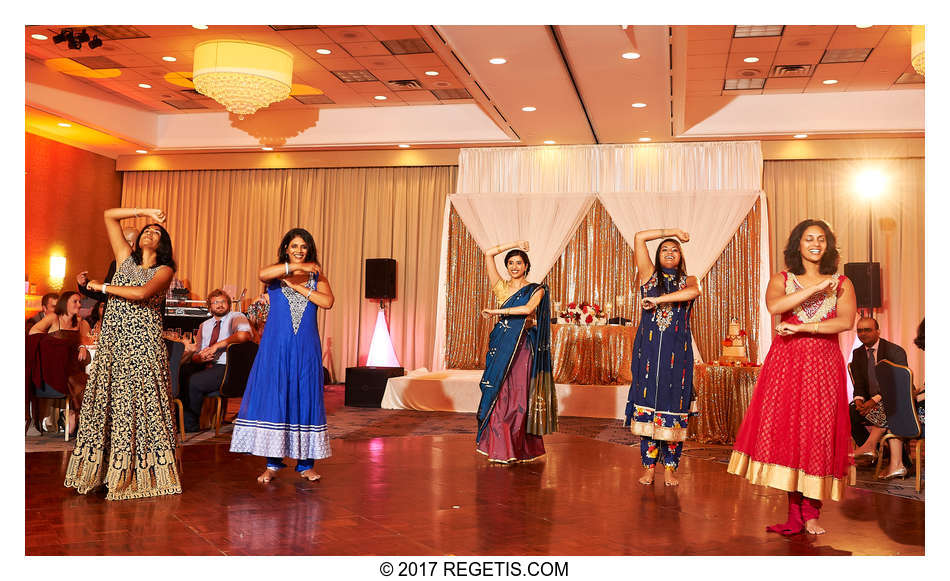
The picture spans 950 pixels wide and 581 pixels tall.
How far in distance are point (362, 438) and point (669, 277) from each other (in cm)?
317

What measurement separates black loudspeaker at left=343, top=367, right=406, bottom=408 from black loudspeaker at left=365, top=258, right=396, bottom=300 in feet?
5.69

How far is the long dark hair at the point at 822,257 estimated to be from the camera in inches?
151

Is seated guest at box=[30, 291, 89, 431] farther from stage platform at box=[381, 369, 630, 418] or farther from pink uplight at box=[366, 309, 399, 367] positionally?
pink uplight at box=[366, 309, 399, 367]

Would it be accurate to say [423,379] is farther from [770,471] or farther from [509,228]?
[770,471]

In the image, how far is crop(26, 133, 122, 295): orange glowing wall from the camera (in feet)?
34.9

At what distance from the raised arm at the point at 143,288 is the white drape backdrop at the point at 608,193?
685cm

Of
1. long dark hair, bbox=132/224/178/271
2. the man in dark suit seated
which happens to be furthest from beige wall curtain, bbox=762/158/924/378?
long dark hair, bbox=132/224/178/271

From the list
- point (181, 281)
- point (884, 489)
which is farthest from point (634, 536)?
point (181, 281)

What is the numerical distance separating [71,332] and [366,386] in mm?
3559

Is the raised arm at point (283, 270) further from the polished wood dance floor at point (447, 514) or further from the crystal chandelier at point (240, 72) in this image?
the crystal chandelier at point (240, 72)

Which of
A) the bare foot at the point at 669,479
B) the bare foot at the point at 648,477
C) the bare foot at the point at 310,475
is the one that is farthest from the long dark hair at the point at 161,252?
the bare foot at the point at 669,479

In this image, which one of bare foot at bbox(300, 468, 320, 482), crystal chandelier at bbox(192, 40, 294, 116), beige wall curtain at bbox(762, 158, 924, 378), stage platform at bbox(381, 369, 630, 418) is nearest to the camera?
bare foot at bbox(300, 468, 320, 482)

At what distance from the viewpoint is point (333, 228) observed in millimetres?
12070

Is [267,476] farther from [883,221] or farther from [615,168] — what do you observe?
[883,221]
